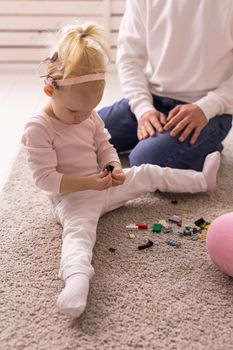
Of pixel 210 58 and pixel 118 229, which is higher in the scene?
pixel 210 58

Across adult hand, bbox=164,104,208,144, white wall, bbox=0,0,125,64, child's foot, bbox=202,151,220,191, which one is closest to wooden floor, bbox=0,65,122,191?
white wall, bbox=0,0,125,64

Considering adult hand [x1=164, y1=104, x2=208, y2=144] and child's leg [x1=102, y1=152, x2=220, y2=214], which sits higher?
adult hand [x1=164, y1=104, x2=208, y2=144]

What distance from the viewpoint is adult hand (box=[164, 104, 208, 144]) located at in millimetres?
1115

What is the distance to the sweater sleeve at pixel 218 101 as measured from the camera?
1.15 m

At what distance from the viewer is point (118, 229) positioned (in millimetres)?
950

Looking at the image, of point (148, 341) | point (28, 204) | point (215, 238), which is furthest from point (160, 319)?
point (28, 204)

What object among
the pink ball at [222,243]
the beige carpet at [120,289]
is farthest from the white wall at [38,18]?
the pink ball at [222,243]

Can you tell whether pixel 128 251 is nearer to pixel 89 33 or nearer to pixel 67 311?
pixel 67 311

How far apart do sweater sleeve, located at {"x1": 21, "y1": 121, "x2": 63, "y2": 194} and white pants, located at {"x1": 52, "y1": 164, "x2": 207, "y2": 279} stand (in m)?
0.06

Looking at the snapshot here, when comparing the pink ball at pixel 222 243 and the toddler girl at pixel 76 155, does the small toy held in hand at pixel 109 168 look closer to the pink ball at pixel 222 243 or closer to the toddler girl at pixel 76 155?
the toddler girl at pixel 76 155

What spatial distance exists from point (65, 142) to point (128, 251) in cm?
25

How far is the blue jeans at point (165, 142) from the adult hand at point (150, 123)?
0.02 m

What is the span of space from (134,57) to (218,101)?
0.30m

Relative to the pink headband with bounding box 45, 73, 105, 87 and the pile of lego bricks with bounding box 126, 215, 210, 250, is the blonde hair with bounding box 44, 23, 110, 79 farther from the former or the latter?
the pile of lego bricks with bounding box 126, 215, 210, 250
